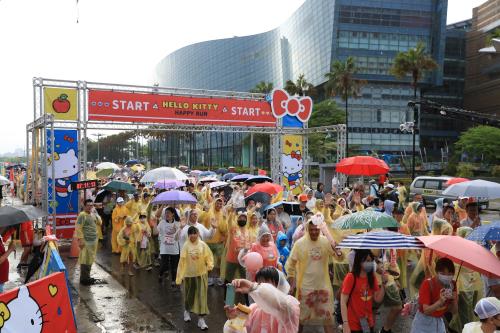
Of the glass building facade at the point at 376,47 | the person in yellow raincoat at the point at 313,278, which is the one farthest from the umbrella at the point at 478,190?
the glass building facade at the point at 376,47

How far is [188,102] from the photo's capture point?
626 inches

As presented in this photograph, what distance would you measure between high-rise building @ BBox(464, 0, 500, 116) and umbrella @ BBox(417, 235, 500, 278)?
7062 centimetres

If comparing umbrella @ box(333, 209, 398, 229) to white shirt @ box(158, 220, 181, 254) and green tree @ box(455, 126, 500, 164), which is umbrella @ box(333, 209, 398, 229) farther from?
green tree @ box(455, 126, 500, 164)

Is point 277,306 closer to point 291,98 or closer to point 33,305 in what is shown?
point 33,305

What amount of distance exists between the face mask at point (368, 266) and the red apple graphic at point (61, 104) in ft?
37.0

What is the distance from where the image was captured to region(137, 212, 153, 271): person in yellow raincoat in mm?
9612

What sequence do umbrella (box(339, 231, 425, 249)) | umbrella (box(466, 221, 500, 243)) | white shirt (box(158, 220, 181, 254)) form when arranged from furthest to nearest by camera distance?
white shirt (box(158, 220, 181, 254))
umbrella (box(466, 221, 500, 243))
umbrella (box(339, 231, 425, 249))

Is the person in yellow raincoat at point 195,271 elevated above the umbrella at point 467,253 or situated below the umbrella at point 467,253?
below

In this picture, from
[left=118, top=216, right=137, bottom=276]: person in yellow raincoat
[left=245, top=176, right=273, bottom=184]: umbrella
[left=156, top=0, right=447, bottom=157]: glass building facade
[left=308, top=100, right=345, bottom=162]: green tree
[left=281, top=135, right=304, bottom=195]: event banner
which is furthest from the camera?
[left=156, top=0, right=447, bottom=157]: glass building facade

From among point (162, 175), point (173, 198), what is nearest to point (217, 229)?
point (173, 198)

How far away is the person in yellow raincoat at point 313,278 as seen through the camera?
527 cm

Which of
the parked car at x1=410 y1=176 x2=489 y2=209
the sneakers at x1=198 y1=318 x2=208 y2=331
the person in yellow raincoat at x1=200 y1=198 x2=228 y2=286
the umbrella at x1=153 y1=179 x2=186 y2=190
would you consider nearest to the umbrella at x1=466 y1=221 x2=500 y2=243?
the sneakers at x1=198 y1=318 x2=208 y2=331

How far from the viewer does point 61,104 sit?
13.1 m

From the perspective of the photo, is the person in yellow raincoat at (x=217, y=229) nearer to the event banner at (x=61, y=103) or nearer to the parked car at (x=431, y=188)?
the event banner at (x=61, y=103)
